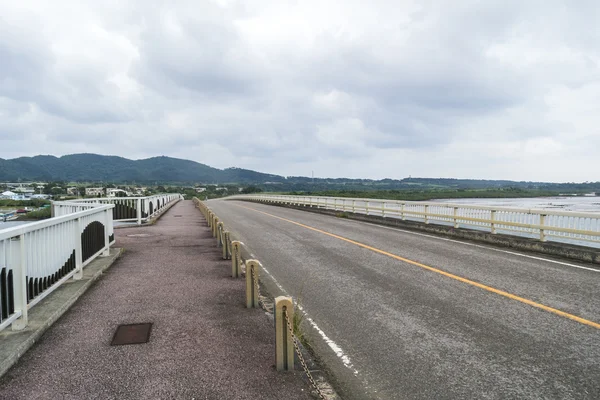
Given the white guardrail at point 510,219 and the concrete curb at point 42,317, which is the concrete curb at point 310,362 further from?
the white guardrail at point 510,219

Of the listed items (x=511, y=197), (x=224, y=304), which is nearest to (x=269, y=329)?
(x=224, y=304)

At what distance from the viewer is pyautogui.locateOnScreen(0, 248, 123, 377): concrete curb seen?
4336mm

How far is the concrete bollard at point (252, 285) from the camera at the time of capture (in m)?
6.14

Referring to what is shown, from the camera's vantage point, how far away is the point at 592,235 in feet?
33.3

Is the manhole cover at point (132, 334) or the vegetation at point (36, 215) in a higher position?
the manhole cover at point (132, 334)

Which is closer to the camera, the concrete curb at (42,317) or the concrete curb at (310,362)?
the concrete curb at (310,362)

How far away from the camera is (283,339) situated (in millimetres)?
4160

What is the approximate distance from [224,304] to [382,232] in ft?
35.4

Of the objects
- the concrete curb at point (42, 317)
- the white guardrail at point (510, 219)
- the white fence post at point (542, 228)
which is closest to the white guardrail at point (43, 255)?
the concrete curb at point (42, 317)

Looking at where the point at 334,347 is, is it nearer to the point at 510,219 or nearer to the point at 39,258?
the point at 39,258

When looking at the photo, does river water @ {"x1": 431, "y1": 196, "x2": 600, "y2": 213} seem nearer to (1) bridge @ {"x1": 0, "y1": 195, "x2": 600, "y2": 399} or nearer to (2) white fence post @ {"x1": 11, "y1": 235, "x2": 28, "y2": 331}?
(1) bridge @ {"x1": 0, "y1": 195, "x2": 600, "y2": 399}

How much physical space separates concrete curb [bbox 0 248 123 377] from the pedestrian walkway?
89mm

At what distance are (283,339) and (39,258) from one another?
3860 mm

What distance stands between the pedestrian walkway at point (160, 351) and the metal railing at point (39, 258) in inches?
18.8
